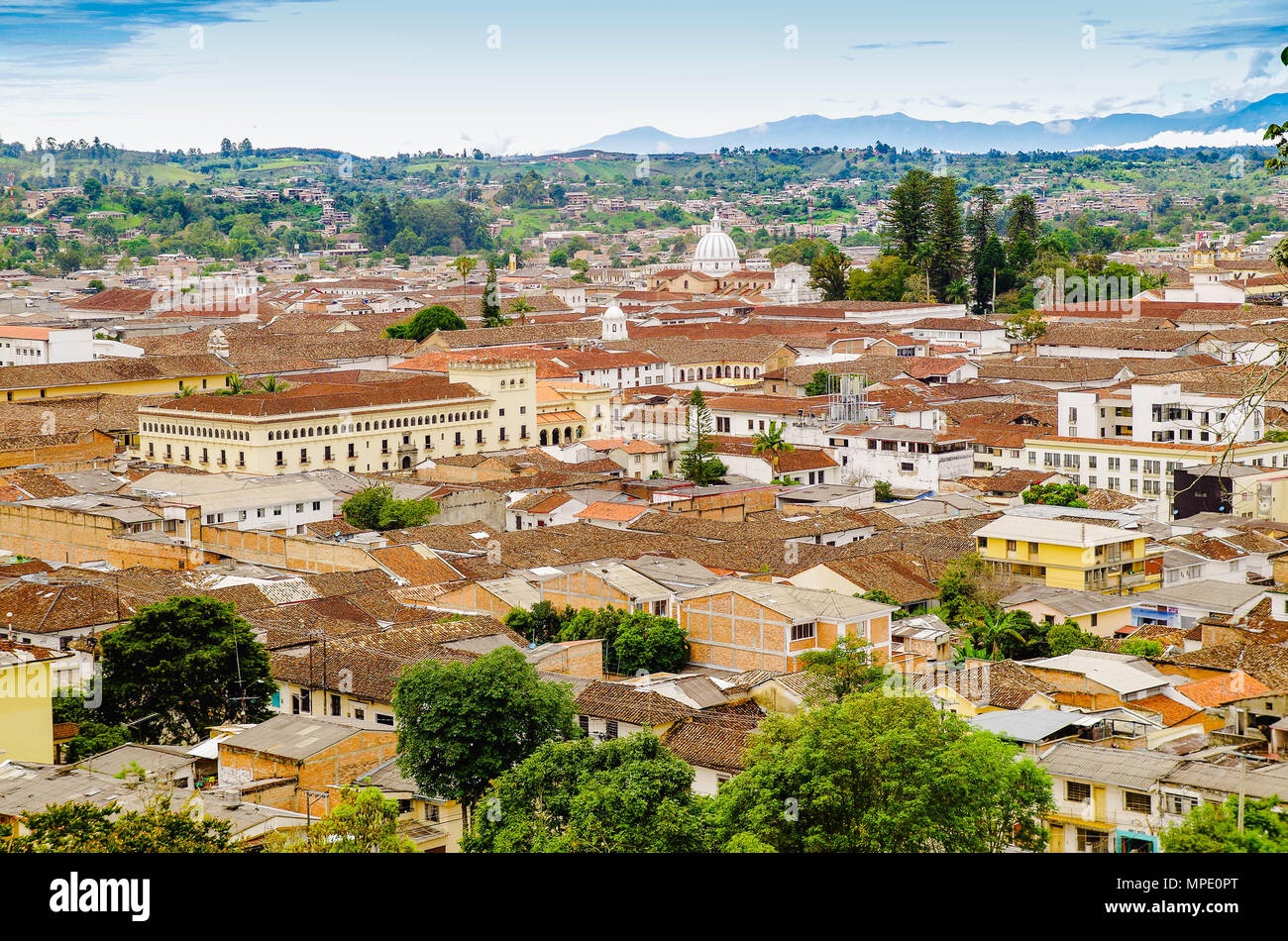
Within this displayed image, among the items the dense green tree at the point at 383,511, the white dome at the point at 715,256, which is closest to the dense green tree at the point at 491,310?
the white dome at the point at 715,256

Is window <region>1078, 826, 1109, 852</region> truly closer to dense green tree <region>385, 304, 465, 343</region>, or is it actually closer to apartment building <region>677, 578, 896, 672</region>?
apartment building <region>677, 578, 896, 672</region>

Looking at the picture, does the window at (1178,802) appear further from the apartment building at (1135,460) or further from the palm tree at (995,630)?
the apartment building at (1135,460)

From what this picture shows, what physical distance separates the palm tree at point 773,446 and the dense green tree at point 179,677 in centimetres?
1120

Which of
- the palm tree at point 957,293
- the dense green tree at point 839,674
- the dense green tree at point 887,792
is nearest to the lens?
the dense green tree at point 887,792

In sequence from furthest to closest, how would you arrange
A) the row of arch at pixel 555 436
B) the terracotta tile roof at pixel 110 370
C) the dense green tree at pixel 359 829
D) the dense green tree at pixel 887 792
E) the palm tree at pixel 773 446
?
the terracotta tile roof at pixel 110 370 < the row of arch at pixel 555 436 < the palm tree at pixel 773 446 < the dense green tree at pixel 887 792 < the dense green tree at pixel 359 829

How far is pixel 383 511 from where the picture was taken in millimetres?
16859

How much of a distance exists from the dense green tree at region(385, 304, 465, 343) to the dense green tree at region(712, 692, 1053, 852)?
2587cm

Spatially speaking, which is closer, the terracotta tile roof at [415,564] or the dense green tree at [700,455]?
the terracotta tile roof at [415,564]

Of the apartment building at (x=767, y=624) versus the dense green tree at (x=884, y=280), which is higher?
the dense green tree at (x=884, y=280)

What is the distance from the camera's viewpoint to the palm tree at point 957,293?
38281mm

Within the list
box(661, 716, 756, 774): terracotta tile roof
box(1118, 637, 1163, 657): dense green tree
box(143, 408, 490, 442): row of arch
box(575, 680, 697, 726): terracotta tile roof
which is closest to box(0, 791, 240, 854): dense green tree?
box(661, 716, 756, 774): terracotta tile roof

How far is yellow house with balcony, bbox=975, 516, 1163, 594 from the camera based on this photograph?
45.0 ft
